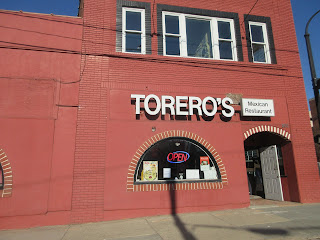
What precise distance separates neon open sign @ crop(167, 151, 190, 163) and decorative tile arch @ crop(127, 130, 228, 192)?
56 cm

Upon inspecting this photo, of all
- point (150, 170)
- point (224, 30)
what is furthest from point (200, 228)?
point (224, 30)

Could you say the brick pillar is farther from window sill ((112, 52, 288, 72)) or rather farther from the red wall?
window sill ((112, 52, 288, 72))

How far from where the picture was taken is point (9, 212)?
246 inches

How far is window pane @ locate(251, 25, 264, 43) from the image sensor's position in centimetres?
959

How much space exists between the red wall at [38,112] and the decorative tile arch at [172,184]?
173 centimetres

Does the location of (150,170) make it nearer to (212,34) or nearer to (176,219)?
(176,219)

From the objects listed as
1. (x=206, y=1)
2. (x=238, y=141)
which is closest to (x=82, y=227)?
(x=238, y=141)

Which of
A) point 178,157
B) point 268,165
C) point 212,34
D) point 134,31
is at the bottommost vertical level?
point 268,165

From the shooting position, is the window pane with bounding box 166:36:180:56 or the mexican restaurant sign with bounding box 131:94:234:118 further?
the window pane with bounding box 166:36:180:56

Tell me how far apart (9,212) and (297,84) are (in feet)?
33.7

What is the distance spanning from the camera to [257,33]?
31.7ft

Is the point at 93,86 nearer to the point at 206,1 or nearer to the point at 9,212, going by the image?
the point at 9,212

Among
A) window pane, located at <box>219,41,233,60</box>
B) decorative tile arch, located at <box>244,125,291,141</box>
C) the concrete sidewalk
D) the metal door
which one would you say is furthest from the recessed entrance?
window pane, located at <box>219,41,233,60</box>

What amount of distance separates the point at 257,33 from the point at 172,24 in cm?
349
